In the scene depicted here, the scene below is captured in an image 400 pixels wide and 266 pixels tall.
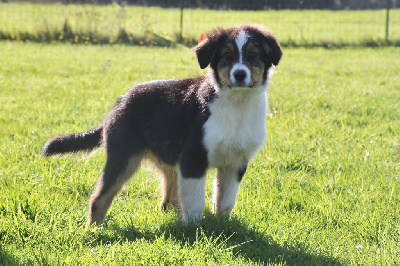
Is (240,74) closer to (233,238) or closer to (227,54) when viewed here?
(227,54)

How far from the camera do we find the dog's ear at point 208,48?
4.61 meters

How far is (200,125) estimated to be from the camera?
4.50 m

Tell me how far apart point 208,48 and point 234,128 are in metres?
0.71

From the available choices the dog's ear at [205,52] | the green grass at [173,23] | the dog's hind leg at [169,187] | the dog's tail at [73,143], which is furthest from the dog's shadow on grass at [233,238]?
the green grass at [173,23]

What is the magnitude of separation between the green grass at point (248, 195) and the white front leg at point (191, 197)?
0.13 m

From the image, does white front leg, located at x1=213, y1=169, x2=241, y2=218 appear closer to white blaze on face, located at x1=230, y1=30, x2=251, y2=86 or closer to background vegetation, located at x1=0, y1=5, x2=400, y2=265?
background vegetation, located at x1=0, y1=5, x2=400, y2=265

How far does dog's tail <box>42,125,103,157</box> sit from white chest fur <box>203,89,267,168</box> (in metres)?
1.21

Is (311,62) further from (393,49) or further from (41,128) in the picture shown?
(41,128)

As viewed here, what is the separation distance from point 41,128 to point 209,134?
366cm

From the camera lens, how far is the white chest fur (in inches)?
174

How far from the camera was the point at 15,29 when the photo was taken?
19734 millimetres

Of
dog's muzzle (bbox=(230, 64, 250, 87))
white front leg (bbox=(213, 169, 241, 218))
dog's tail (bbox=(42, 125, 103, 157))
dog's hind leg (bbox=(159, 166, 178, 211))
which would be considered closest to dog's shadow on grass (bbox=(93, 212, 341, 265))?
white front leg (bbox=(213, 169, 241, 218))

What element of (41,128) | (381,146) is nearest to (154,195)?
(41,128)

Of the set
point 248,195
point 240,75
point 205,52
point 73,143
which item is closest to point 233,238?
point 248,195
